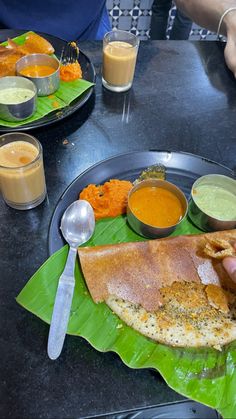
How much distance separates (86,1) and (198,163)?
1.24m

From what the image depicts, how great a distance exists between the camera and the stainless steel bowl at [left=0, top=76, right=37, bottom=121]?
4.77 ft

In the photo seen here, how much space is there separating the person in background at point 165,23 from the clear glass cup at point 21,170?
9.36 feet

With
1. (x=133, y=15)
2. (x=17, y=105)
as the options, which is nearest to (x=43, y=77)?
(x=17, y=105)

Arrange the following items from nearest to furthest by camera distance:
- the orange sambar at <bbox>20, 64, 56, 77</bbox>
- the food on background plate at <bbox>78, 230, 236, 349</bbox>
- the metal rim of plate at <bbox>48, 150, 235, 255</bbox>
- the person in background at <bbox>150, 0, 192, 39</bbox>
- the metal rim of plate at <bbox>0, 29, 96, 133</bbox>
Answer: the food on background plate at <bbox>78, 230, 236, 349</bbox>, the metal rim of plate at <bbox>48, 150, 235, 255</bbox>, the metal rim of plate at <bbox>0, 29, 96, 133</bbox>, the orange sambar at <bbox>20, 64, 56, 77</bbox>, the person in background at <bbox>150, 0, 192, 39</bbox>

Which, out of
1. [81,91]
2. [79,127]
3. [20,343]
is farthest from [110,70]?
[20,343]

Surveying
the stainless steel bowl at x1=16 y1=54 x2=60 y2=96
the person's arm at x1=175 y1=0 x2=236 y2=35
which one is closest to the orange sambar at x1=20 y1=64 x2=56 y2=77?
the stainless steel bowl at x1=16 y1=54 x2=60 y2=96

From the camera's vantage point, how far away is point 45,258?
3.88 ft

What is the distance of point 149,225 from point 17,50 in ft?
3.81

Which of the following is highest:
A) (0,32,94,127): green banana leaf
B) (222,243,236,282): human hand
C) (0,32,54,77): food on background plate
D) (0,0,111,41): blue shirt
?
(0,0,111,41): blue shirt

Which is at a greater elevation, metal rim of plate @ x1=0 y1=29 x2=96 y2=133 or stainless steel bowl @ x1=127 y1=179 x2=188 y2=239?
metal rim of plate @ x1=0 y1=29 x2=96 y2=133

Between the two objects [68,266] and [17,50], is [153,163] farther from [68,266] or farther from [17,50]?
[17,50]

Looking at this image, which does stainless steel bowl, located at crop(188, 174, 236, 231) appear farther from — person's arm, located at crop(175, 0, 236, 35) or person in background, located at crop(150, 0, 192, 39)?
person in background, located at crop(150, 0, 192, 39)

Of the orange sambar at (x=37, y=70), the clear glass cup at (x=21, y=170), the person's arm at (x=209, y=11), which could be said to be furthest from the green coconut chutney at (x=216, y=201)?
the person's arm at (x=209, y=11)

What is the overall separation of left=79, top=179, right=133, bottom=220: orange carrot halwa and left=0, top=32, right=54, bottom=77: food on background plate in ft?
2.59
